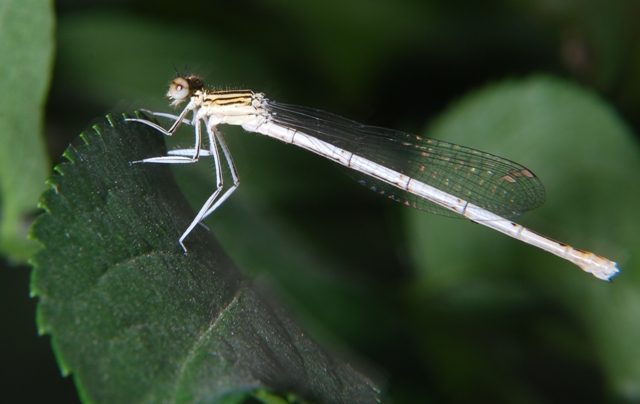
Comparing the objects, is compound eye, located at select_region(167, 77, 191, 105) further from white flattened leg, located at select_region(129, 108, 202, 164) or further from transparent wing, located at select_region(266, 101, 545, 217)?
transparent wing, located at select_region(266, 101, 545, 217)

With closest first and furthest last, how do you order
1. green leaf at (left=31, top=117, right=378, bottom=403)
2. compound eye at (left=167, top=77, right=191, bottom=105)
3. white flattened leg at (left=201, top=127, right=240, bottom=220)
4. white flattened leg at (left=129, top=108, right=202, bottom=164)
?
green leaf at (left=31, top=117, right=378, bottom=403) < white flattened leg at (left=129, top=108, right=202, bottom=164) < white flattened leg at (left=201, top=127, right=240, bottom=220) < compound eye at (left=167, top=77, right=191, bottom=105)

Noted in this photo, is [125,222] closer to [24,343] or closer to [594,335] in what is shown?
[24,343]

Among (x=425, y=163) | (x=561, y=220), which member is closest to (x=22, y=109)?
(x=425, y=163)

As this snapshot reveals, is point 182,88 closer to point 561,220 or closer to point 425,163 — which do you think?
point 425,163

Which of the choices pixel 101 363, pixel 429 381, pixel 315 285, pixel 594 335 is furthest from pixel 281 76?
pixel 101 363

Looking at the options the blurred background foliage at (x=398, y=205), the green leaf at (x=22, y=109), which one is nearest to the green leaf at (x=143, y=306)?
the green leaf at (x=22, y=109)

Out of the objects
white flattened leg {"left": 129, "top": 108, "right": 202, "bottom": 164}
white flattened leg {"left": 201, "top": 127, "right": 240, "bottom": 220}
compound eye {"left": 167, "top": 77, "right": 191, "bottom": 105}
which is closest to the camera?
white flattened leg {"left": 129, "top": 108, "right": 202, "bottom": 164}

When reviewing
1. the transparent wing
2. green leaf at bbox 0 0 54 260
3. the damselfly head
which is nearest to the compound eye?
the damselfly head
